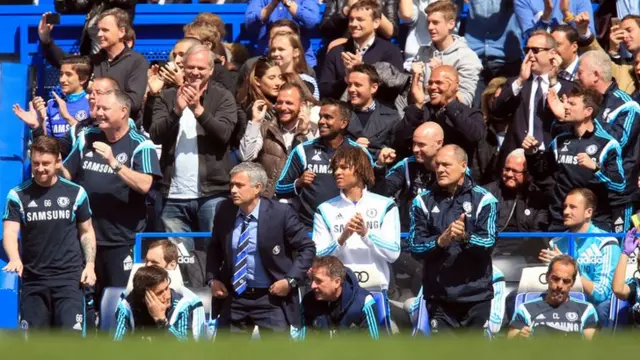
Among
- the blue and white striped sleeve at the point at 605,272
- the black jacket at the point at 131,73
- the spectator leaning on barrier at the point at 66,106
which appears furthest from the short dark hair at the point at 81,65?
the blue and white striped sleeve at the point at 605,272

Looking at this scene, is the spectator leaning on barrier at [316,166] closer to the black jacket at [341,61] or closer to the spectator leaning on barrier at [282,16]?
the black jacket at [341,61]

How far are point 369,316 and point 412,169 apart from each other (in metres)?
1.63

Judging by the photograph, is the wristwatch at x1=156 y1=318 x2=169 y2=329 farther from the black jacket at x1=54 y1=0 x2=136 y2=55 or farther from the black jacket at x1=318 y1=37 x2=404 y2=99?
the black jacket at x1=54 y1=0 x2=136 y2=55

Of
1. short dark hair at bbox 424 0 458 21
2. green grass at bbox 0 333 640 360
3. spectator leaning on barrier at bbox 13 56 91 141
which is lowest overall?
green grass at bbox 0 333 640 360

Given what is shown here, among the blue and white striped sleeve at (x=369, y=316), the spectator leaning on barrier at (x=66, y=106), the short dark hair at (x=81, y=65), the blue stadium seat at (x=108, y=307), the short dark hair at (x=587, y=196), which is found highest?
the short dark hair at (x=81, y=65)

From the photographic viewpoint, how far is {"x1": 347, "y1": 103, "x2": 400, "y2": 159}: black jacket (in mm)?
9336

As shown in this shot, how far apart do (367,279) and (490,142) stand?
6.97 feet

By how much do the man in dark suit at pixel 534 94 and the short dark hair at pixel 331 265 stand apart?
2.30 m

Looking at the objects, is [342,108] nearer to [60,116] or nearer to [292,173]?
[292,173]

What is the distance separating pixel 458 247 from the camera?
316 inches

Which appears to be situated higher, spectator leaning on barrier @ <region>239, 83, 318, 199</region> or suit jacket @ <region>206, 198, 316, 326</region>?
spectator leaning on barrier @ <region>239, 83, 318, 199</region>

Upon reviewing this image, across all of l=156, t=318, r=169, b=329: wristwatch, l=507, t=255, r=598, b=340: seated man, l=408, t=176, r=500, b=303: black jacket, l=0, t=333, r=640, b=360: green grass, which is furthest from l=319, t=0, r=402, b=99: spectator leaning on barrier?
l=0, t=333, r=640, b=360: green grass

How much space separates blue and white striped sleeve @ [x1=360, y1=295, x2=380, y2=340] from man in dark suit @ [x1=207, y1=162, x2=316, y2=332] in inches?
17.6

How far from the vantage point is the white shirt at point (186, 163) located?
918 cm
